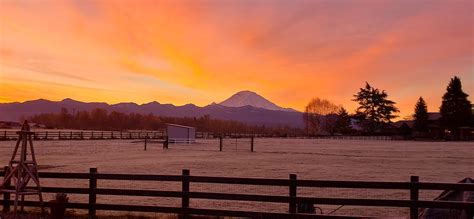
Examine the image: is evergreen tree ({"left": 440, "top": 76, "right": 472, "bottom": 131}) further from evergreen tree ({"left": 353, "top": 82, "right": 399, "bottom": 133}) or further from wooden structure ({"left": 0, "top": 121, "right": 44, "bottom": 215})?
wooden structure ({"left": 0, "top": 121, "right": 44, "bottom": 215})

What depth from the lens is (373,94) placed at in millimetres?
150625

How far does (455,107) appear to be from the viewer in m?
118

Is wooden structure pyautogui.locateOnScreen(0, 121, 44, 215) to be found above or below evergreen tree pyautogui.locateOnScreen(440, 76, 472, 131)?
below

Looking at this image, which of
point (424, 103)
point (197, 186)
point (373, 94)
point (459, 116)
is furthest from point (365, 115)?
point (197, 186)

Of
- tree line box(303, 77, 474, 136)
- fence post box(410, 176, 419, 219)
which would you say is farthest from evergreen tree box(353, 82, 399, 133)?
fence post box(410, 176, 419, 219)

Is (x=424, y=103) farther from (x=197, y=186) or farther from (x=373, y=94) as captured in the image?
(x=197, y=186)

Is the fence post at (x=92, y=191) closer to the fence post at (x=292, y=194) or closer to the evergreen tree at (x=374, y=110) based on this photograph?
the fence post at (x=292, y=194)

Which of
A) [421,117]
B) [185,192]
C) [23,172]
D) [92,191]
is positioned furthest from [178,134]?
[421,117]

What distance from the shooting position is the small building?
7012 centimetres

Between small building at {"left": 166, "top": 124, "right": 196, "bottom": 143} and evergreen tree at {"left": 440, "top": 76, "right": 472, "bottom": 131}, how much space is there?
253 ft

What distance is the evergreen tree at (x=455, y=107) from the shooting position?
11719 cm

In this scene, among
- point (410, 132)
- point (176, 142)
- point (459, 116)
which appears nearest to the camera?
point (176, 142)

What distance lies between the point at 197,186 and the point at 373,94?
141 meters

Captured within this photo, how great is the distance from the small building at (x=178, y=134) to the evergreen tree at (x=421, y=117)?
87704 mm
